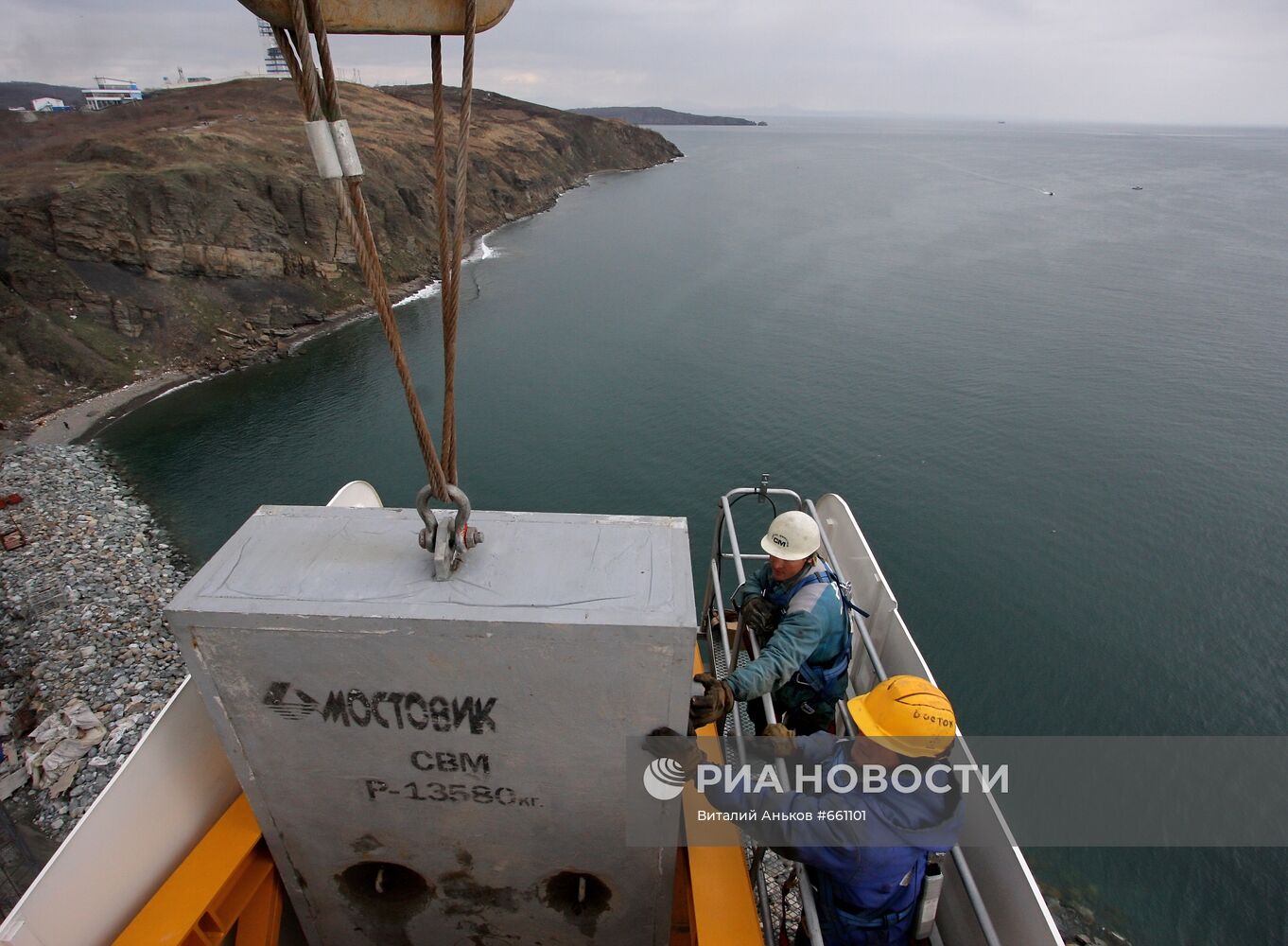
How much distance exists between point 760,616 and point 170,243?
36.3m

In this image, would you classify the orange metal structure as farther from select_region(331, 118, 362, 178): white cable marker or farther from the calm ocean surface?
the calm ocean surface

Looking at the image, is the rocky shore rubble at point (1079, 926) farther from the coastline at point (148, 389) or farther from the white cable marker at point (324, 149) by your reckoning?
the coastline at point (148, 389)

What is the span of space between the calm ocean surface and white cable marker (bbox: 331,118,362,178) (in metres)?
13.5

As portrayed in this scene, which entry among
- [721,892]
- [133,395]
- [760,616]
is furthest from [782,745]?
[133,395]

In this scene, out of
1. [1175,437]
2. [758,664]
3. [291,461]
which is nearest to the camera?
[758,664]

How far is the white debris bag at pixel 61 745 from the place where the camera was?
441 inches

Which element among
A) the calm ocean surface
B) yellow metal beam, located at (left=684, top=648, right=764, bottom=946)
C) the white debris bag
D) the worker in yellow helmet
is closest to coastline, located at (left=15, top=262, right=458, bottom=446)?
the calm ocean surface

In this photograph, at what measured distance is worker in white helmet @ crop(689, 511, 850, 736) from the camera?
3.03m

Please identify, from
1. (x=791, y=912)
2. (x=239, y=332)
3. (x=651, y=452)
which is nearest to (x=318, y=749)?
(x=791, y=912)

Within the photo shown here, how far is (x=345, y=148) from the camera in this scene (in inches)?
87.1

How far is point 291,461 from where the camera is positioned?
900 inches

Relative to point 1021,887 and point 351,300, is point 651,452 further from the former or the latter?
point 351,300

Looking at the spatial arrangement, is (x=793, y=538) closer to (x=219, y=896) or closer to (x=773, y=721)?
(x=773, y=721)

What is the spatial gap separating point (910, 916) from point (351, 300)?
124 feet
